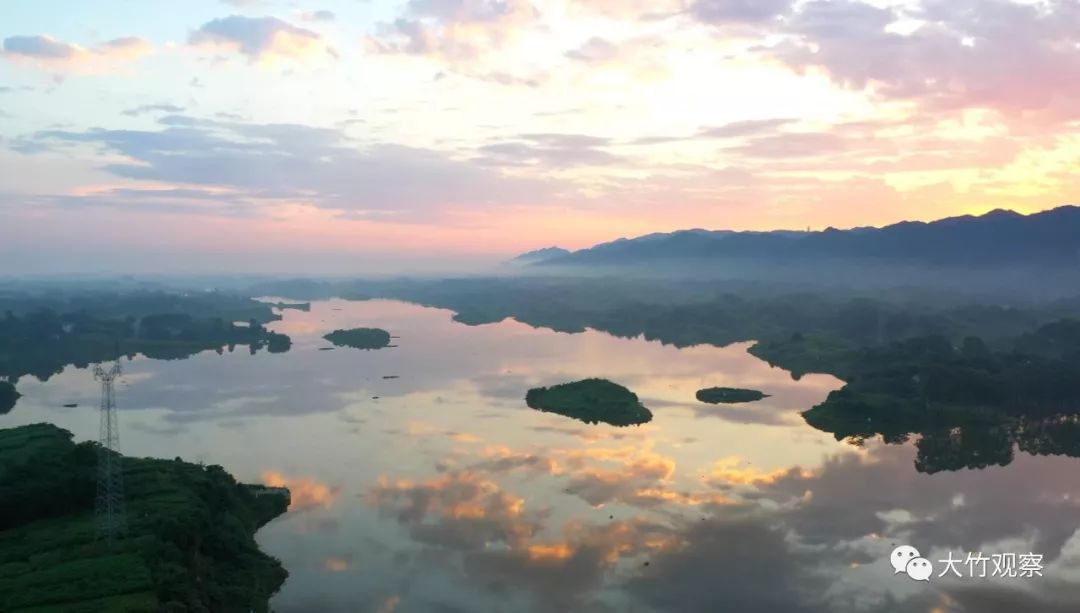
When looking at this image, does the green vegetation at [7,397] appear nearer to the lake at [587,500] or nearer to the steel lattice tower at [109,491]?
the lake at [587,500]

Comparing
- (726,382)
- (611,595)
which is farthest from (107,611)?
(726,382)

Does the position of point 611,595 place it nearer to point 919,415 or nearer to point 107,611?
point 107,611

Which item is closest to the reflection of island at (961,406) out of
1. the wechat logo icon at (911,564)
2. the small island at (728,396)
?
the small island at (728,396)

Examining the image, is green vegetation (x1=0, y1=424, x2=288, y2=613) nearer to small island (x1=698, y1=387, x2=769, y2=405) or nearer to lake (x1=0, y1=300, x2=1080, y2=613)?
lake (x1=0, y1=300, x2=1080, y2=613)

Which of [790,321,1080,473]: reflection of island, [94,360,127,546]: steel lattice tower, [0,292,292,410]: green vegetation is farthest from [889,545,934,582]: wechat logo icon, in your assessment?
[0,292,292,410]: green vegetation

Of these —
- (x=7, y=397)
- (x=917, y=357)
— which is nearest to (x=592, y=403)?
(x=917, y=357)

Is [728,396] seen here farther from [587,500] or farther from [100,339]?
[100,339]
